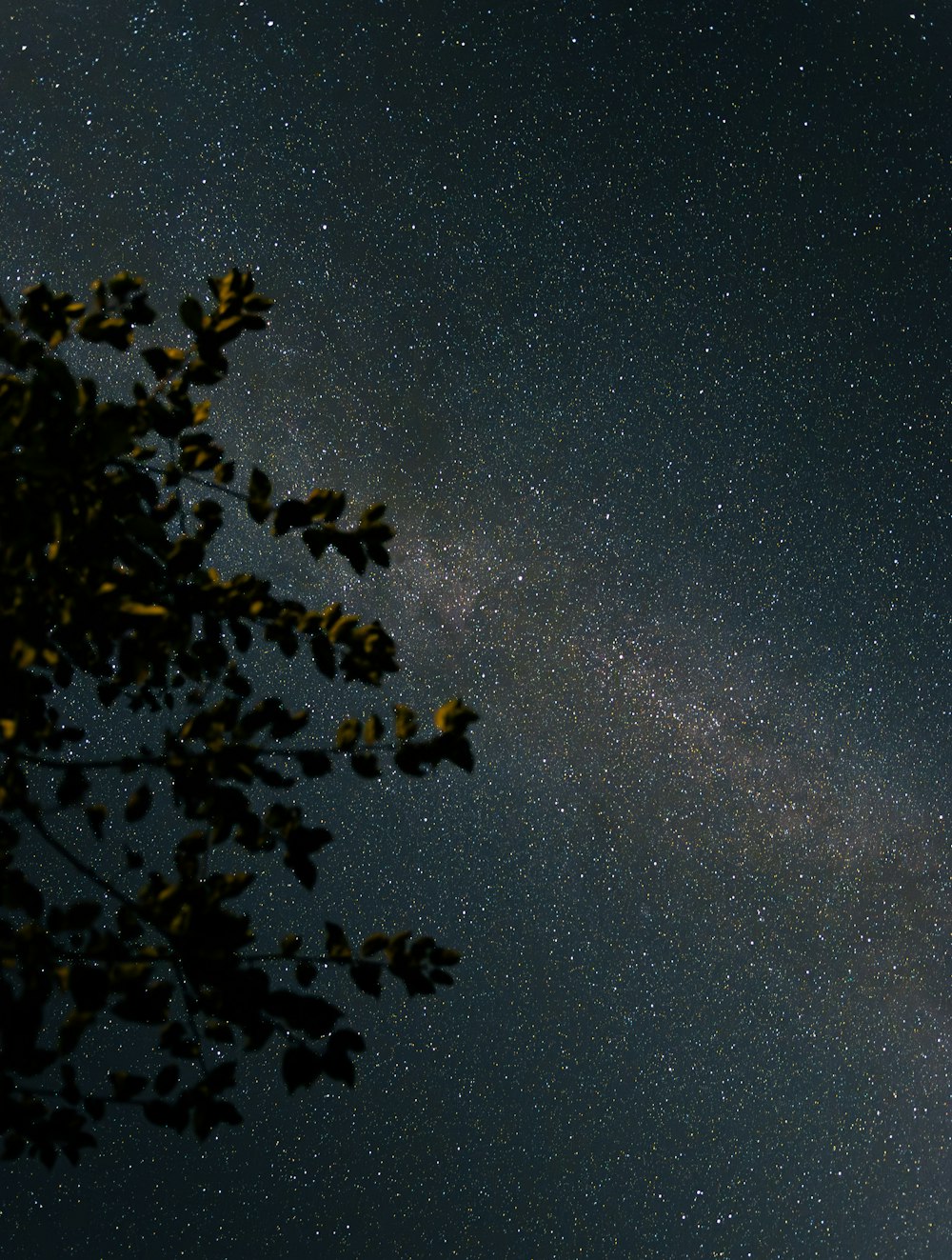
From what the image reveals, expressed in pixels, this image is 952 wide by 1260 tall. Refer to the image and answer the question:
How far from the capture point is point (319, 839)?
1.35m

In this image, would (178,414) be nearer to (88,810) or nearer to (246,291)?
(246,291)

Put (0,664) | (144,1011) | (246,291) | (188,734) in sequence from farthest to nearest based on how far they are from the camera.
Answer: (246,291) → (188,734) → (144,1011) → (0,664)

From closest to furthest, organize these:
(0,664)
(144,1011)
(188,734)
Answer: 1. (0,664)
2. (144,1011)
3. (188,734)

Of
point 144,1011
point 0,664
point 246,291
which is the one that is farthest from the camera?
point 246,291

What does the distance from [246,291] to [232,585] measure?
482 mm

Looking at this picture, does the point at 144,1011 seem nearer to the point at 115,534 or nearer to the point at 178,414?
the point at 115,534

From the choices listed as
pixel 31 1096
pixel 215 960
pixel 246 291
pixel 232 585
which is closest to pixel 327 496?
pixel 232 585

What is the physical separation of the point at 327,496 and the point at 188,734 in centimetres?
41

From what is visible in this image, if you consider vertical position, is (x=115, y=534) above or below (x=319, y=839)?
above

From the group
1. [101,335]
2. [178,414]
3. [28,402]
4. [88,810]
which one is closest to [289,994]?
[88,810]

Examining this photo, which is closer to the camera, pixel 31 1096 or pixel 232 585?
pixel 31 1096

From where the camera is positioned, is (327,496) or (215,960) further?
(327,496)

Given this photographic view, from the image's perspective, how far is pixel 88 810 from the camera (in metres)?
1.36

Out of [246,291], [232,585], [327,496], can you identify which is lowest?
[232,585]
